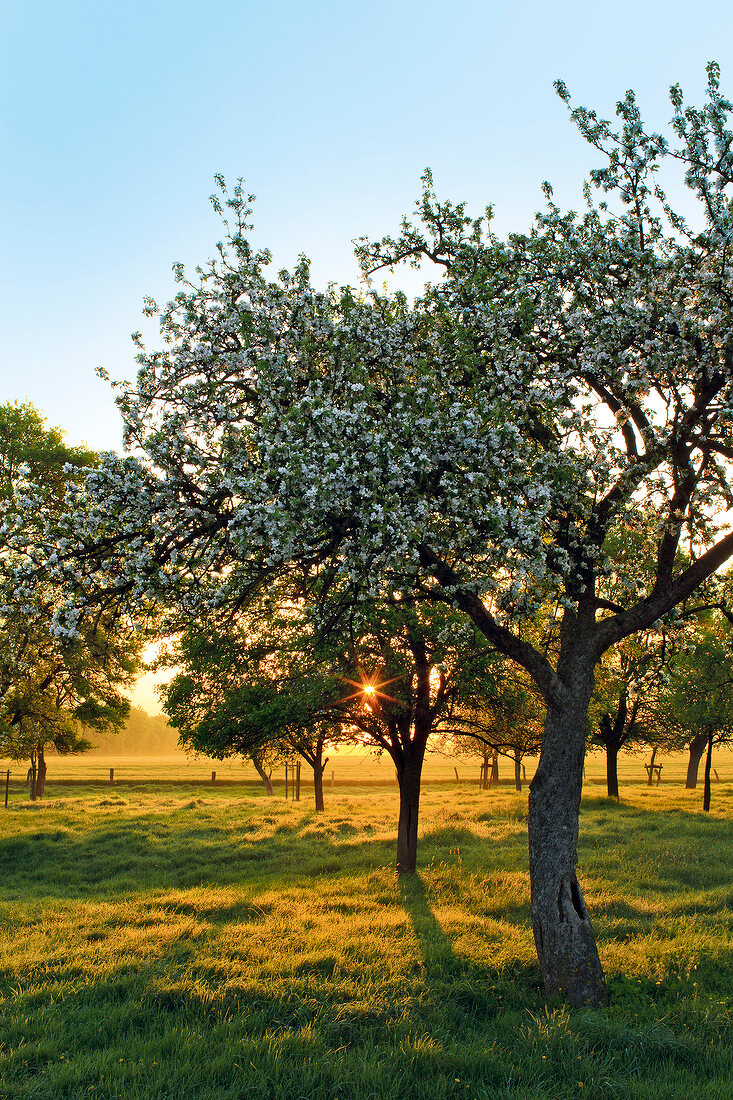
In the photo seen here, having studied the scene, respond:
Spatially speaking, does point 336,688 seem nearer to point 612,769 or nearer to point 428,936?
point 428,936

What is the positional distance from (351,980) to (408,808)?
34.6ft

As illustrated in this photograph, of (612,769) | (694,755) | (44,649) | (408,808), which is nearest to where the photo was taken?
(44,649)

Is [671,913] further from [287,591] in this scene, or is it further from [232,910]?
[287,591]

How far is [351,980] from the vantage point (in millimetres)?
10250

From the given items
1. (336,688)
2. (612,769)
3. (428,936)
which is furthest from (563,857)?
(612,769)

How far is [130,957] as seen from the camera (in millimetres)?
11492

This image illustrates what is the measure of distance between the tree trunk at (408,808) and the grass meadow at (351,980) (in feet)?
2.44

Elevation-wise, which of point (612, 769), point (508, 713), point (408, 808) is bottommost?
point (612, 769)

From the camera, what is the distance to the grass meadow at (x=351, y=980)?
741 cm

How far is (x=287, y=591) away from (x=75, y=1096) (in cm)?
931

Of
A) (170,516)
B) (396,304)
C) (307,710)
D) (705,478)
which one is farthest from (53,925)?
(705,478)

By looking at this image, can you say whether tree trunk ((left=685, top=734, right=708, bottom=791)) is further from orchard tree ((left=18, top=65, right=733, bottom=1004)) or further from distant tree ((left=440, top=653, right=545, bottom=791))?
orchard tree ((left=18, top=65, right=733, bottom=1004))

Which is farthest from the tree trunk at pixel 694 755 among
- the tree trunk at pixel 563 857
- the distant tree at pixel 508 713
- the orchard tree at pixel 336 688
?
the tree trunk at pixel 563 857

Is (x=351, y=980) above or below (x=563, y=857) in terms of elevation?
below
